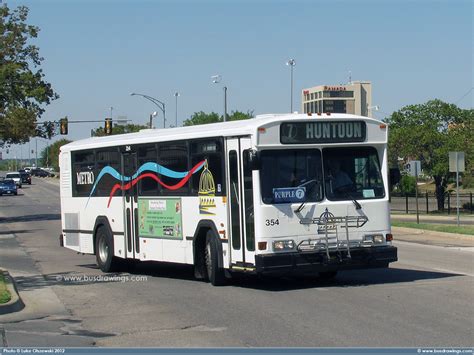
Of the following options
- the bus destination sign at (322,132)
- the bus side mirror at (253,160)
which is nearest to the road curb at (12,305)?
the bus side mirror at (253,160)

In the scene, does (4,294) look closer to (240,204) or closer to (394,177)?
(240,204)

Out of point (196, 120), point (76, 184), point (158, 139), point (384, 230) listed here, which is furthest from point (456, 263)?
point (196, 120)

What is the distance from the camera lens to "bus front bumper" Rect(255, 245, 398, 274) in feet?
44.8

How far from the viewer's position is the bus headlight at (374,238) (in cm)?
1453

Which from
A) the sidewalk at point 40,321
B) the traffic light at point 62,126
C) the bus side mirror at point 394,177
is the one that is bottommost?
the sidewalk at point 40,321

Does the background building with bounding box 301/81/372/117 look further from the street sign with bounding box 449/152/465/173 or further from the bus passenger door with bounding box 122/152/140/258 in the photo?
the bus passenger door with bounding box 122/152/140/258

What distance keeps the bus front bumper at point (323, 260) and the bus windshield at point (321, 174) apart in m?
0.93

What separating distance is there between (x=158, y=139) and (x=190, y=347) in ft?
25.3

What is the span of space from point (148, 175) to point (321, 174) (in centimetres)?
437

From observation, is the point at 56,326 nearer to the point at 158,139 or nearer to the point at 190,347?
the point at 190,347

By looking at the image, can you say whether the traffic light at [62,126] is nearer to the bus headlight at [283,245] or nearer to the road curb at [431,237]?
the road curb at [431,237]

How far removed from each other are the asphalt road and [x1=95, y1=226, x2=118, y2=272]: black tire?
11.5 inches

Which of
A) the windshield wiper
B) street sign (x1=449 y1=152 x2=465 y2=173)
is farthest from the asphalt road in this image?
street sign (x1=449 y1=152 x2=465 y2=173)

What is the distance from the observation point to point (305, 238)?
1407 centimetres
